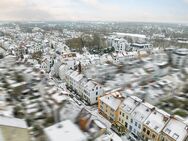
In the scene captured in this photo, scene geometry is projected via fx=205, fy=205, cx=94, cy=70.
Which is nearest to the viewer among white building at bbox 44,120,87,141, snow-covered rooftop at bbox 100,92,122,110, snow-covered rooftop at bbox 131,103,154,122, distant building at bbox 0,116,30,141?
white building at bbox 44,120,87,141

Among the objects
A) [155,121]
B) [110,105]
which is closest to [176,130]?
[155,121]

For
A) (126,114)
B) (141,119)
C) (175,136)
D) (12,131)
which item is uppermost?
(12,131)

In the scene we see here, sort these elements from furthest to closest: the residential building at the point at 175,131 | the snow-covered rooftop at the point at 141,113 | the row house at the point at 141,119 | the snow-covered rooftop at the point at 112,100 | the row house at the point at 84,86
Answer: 1. the row house at the point at 84,86
2. the snow-covered rooftop at the point at 112,100
3. the snow-covered rooftop at the point at 141,113
4. the row house at the point at 141,119
5. the residential building at the point at 175,131

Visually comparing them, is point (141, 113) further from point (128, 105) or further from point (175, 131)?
point (175, 131)

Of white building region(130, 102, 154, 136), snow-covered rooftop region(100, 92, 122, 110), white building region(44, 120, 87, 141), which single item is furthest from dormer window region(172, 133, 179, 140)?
white building region(44, 120, 87, 141)

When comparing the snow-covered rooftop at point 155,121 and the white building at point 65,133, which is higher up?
the white building at point 65,133

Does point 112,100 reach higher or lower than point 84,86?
higher

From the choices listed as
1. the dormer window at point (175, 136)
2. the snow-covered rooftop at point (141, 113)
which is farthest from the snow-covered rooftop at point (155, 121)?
the dormer window at point (175, 136)

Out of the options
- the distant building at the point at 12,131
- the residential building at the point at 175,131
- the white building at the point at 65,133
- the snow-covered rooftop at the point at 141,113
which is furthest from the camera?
the snow-covered rooftop at the point at 141,113

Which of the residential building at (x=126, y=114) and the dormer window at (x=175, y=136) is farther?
the residential building at (x=126, y=114)

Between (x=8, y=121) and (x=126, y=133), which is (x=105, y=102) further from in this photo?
(x=8, y=121)

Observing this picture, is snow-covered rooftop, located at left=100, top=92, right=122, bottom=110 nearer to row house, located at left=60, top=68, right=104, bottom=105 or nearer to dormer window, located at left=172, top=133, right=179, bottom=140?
row house, located at left=60, top=68, right=104, bottom=105

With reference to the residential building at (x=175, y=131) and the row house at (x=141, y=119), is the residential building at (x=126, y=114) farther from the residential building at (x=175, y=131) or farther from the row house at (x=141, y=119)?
the residential building at (x=175, y=131)
